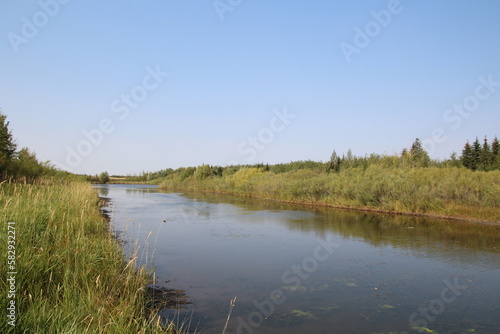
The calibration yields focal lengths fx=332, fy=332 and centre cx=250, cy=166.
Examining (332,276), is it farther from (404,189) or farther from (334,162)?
(334,162)

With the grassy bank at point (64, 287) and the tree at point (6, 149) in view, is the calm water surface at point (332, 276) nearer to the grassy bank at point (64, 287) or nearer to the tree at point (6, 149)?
the grassy bank at point (64, 287)

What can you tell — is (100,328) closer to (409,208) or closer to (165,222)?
(165,222)

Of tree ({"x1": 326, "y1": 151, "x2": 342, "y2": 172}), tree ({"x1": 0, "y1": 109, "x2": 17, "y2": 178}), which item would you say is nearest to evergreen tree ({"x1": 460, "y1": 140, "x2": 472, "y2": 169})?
tree ({"x1": 326, "y1": 151, "x2": 342, "y2": 172})

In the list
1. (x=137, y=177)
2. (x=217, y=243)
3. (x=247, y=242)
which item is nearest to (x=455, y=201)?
(x=247, y=242)

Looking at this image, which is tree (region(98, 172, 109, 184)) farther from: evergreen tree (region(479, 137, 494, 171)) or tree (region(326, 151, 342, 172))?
evergreen tree (region(479, 137, 494, 171))

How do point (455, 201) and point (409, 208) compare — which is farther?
point (409, 208)

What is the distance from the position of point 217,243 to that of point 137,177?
10655cm

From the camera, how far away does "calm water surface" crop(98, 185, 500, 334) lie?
5.58 m

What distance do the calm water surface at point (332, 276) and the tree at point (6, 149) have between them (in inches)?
280

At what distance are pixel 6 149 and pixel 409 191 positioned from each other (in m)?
22.8

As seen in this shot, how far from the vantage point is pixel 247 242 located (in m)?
12.0

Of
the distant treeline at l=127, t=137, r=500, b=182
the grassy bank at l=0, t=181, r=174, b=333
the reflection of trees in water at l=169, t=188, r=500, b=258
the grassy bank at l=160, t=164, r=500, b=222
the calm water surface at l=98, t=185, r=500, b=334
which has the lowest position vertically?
the calm water surface at l=98, t=185, r=500, b=334

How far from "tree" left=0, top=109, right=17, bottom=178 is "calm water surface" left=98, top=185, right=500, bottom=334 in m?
7.11

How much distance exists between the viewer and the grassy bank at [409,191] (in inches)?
651
